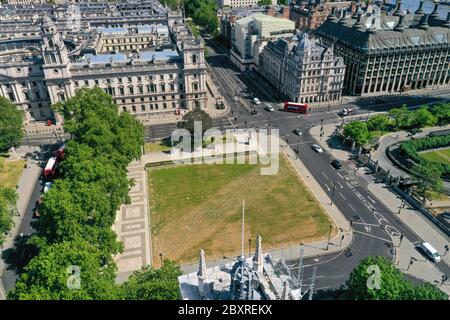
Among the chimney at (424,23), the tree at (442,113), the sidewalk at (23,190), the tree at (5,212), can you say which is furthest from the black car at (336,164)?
the chimney at (424,23)

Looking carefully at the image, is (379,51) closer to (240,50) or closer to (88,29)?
(240,50)

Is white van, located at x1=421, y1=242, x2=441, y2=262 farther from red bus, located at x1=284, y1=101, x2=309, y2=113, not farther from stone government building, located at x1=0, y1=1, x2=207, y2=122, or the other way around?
stone government building, located at x1=0, y1=1, x2=207, y2=122

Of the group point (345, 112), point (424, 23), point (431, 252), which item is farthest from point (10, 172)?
point (424, 23)

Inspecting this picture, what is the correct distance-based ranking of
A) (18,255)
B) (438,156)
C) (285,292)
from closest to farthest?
(285,292)
(18,255)
(438,156)

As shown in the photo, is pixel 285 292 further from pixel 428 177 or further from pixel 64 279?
pixel 428 177

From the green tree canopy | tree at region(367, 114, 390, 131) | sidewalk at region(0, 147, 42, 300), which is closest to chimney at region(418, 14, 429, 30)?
the green tree canopy

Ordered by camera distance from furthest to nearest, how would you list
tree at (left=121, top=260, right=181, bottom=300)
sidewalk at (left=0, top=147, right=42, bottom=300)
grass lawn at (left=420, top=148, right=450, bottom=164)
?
1. grass lawn at (left=420, top=148, right=450, bottom=164)
2. sidewalk at (left=0, top=147, right=42, bottom=300)
3. tree at (left=121, top=260, right=181, bottom=300)
